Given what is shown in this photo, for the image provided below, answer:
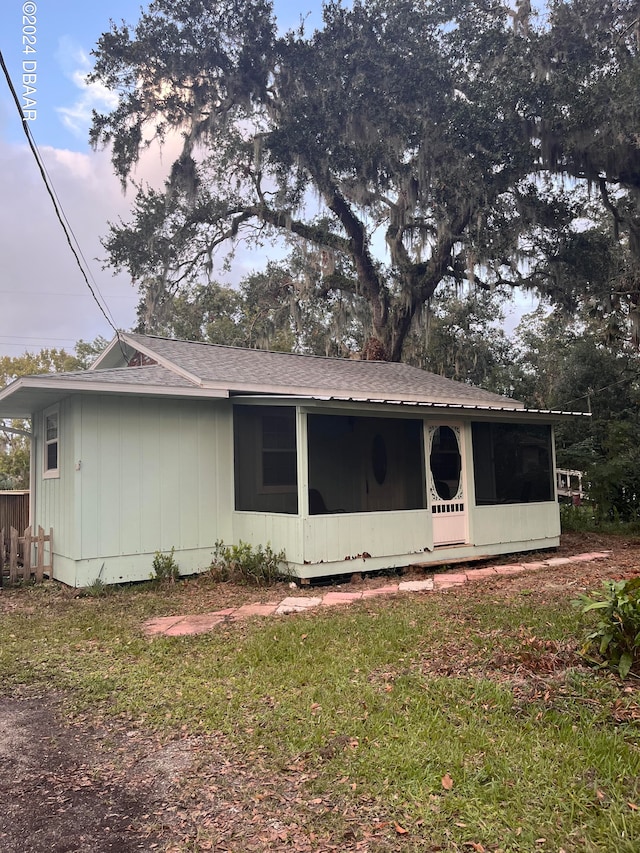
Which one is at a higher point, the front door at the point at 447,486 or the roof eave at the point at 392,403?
the roof eave at the point at 392,403

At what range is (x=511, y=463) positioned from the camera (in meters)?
9.70

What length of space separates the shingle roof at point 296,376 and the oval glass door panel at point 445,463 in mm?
830

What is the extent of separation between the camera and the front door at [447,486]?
8.74 meters

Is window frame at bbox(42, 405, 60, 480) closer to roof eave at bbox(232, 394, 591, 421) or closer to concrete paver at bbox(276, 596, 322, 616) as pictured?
roof eave at bbox(232, 394, 591, 421)

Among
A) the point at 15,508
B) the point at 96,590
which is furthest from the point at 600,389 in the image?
the point at 96,590

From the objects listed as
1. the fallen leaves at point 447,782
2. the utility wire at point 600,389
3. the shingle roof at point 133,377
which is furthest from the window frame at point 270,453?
the utility wire at point 600,389

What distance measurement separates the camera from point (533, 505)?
974cm

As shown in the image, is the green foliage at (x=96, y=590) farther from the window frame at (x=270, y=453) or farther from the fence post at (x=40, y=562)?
the window frame at (x=270, y=453)

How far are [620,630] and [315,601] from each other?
333 cm

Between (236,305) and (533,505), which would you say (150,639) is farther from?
(236,305)

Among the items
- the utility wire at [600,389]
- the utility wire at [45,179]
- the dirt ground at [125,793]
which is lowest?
the dirt ground at [125,793]

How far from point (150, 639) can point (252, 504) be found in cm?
320

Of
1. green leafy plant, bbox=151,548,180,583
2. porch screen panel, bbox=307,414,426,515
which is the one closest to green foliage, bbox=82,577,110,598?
green leafy plant, bbox=151,548,180,583

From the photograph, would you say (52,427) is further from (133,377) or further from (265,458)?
(265,458)
